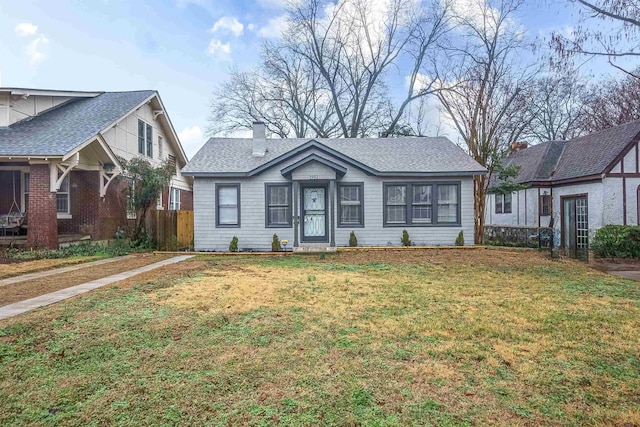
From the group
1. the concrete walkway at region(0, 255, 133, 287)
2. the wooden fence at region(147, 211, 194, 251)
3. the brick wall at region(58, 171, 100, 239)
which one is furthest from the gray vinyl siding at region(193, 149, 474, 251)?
the brick wall at region(58, 171, 100, 239)

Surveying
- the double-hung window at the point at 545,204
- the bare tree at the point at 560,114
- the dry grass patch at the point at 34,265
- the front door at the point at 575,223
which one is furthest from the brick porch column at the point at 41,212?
the bare tree at the point at 560,114

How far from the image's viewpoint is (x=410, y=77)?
96.1ft

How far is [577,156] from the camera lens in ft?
53.4

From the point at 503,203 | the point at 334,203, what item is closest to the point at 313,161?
the point at 334,203

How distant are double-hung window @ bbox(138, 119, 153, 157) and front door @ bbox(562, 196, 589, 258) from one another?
19152 millimetres

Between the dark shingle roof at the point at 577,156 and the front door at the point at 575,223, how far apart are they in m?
1.07

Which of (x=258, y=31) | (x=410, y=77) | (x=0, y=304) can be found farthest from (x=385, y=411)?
(x=410, y=77)

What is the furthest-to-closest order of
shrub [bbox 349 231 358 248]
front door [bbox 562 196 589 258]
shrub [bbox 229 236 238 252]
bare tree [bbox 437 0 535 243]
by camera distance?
bare tree [bbox 437 0 535 243]
front door [bbox 562 196 589 258]
shrub [bbox 349 231 358 248]
shrub [bbox 229 236 238 252]

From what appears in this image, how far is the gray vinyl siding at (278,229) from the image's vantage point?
45.2 feet

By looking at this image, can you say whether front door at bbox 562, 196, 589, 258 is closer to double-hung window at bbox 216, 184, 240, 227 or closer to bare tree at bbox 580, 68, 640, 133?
double-hung window at bbox 216, 184, 240, 227

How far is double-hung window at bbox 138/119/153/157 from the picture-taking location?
17.5 meters

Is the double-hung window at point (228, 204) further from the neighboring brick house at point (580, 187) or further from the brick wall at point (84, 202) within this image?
the neighboring brick house at point (580, 187)

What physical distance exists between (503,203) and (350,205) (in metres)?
10.9

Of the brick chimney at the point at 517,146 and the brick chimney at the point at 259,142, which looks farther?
the brick chimney at the point at 517,146
